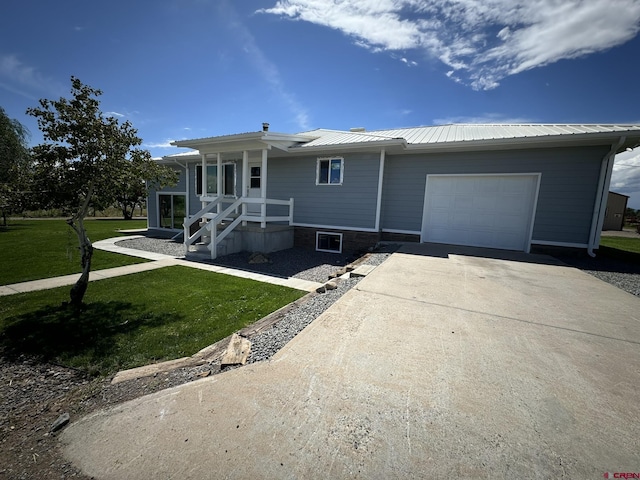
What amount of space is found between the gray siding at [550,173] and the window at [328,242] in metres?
3.10

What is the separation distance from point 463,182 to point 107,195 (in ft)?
31.7

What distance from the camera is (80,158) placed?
4.21 metres

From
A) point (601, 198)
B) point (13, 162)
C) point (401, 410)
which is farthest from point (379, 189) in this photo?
point (13, 162)

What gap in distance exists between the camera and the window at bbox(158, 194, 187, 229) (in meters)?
14.9

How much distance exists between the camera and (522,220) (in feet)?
27.3

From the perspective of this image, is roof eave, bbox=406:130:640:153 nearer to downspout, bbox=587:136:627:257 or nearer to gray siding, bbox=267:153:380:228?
downspout, bbox=587:136:627:257

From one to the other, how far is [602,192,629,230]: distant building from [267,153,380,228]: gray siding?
3197cm

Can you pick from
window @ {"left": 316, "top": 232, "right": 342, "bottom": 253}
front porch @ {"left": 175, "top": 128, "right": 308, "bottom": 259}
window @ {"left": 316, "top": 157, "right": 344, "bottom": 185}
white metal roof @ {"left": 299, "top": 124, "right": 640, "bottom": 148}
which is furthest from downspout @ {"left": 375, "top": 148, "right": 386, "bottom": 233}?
front porch @ {"left": 175, "top": 128, "right": 308, "bottom": 259}

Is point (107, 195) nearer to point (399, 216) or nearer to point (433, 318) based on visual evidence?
point (433, 318)

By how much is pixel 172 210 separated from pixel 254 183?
697cm

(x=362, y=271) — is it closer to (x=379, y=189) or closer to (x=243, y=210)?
(x=379, y=189)

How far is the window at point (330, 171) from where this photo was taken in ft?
31.3

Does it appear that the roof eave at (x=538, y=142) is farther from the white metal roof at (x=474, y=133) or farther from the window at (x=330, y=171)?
the window at (x=330, y=171)

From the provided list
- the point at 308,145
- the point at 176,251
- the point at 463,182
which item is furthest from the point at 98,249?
the point at 463,182
